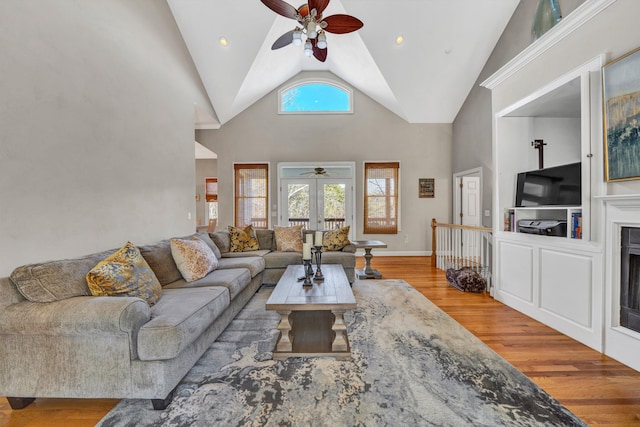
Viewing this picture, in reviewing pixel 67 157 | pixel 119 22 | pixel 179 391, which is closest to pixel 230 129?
pixel 119 22

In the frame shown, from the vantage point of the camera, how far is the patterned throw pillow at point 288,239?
4473 mm

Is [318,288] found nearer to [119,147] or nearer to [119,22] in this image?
[119,147]

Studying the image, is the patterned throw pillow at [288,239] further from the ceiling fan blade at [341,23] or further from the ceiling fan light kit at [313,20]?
the ceiling fan blade at [341,23]

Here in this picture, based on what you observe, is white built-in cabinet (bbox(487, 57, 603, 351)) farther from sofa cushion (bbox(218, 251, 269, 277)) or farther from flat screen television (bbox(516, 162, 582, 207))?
sofa cushion (bbox(218, 251, 269, 277))

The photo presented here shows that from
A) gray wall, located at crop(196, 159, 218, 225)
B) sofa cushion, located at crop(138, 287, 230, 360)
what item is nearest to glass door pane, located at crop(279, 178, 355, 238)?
gray wall, located at crop(196, 159, 218, 225)

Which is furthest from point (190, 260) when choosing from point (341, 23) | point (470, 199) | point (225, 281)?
point (470, 199)

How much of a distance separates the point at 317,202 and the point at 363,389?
5.39m

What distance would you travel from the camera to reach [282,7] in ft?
9.73

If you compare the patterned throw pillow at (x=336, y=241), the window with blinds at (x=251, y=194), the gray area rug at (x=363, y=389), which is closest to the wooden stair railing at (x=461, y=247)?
the patterned throw pillow at (x=336, y=241)

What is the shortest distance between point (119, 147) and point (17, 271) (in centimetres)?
166

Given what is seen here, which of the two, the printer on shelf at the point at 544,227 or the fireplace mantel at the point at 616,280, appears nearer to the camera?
the fireplace mantel at the point at 616,280

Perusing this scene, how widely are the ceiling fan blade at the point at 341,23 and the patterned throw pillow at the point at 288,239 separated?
281 cm

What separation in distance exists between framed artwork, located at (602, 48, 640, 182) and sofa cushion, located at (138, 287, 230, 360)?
3174 mm

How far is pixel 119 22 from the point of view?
3012mm
